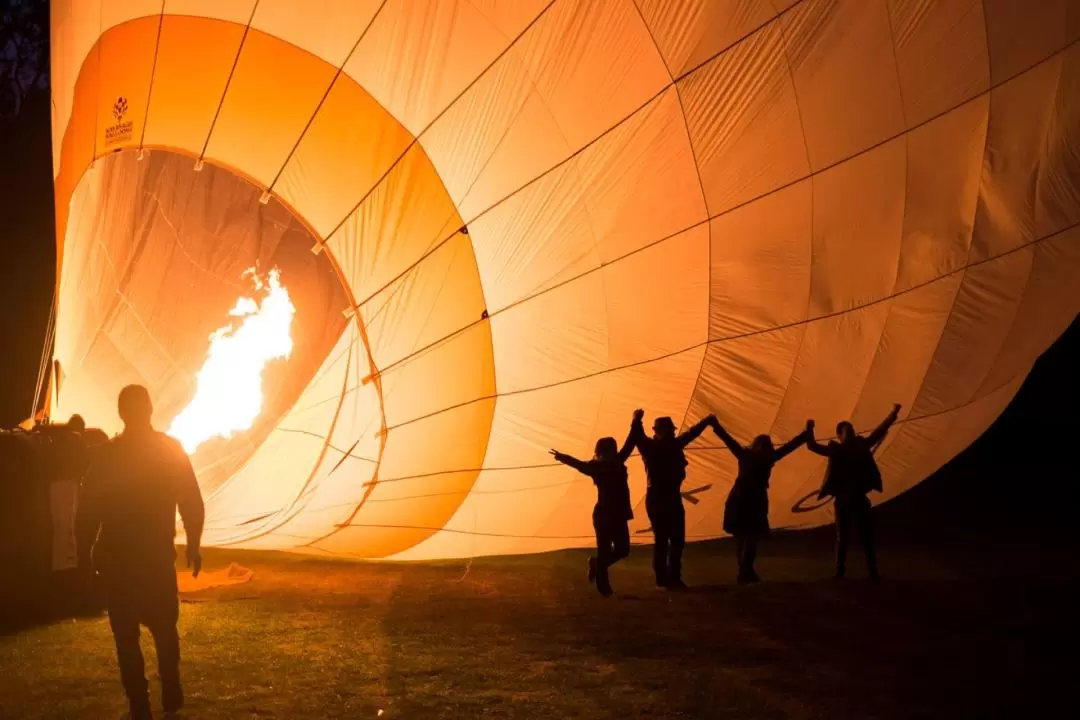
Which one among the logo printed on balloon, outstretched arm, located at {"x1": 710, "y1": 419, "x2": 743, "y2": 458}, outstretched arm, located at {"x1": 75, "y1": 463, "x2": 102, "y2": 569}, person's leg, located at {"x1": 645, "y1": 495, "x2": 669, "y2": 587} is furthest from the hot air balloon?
outstretched arm, located at {"x1": 75, "y1": 463, "x2": 102, "y2": 569}

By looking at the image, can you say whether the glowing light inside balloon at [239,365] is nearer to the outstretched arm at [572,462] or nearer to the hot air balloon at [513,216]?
the hot air balloon at [513,216]

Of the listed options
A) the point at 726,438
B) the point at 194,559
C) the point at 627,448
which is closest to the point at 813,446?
the point at 726,438

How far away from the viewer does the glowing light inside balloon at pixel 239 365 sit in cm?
597

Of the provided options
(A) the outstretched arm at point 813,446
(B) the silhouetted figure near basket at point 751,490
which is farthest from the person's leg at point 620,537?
(A) the outstretched arm at point 813,446

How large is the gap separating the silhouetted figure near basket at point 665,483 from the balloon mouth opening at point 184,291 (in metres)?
1.88

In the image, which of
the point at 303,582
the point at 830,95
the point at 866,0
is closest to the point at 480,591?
the point at 303,582

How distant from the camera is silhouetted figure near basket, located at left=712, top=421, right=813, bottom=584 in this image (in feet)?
20.9

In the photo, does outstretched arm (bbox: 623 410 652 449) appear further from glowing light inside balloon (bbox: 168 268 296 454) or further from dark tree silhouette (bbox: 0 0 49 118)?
dark tree silhouette (bbox: 0 0 49 118)

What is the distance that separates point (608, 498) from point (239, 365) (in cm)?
227

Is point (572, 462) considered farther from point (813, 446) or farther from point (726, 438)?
point (813, 446)

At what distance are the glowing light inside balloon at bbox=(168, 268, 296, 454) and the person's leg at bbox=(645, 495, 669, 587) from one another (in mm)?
2301

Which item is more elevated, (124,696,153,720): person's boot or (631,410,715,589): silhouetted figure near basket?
(631,410,715,589): silhouetted figure near basket

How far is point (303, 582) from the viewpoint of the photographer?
21.2 ft

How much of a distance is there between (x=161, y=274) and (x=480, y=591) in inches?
108
